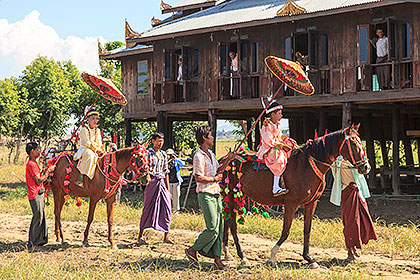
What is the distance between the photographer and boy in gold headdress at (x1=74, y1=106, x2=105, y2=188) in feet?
30.5

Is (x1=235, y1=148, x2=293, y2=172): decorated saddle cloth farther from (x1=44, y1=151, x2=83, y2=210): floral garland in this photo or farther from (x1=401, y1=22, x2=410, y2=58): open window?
(x1=401, y1=22, x2=410, y2=58): open window

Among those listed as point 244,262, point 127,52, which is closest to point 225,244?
point 244,262

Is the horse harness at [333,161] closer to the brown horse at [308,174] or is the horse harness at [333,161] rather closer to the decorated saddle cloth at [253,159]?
the brown horse at [308,174]

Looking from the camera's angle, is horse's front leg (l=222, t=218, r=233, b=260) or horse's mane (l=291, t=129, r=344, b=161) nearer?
horse's mane (l=291, t=129, r=344, b=161)

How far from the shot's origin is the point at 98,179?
30.4 feet

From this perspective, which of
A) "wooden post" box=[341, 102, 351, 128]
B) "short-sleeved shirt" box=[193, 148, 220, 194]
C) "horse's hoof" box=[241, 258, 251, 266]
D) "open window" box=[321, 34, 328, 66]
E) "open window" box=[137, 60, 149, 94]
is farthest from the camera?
"open window" box=[137, 60, 149, 94]

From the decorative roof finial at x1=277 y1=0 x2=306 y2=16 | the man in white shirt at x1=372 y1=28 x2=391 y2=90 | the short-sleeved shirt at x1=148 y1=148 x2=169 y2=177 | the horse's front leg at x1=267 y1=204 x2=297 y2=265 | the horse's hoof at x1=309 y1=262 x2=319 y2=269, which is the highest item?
the decorative roof finial at x1=277 y1=0 x2=306 y2=16

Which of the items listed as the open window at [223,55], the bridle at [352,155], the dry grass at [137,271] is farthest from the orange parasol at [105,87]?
the open window at [223,55]

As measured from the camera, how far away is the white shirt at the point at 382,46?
13.4m

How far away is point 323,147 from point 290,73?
1.31m

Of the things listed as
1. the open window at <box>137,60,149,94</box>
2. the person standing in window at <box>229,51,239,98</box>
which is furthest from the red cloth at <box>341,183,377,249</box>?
Result: the open window at <box>137,60,149,94</box>

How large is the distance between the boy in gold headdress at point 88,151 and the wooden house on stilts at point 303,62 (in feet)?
23.1

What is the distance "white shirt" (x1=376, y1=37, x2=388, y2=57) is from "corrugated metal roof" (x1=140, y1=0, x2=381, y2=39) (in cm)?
114

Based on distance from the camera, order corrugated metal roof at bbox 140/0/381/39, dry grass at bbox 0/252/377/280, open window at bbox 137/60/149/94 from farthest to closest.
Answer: open window at bbox 137/60/149/94, corrugated metal roof at bbox 140/0/381/39, dry grass at bbox 0/252/377/280
